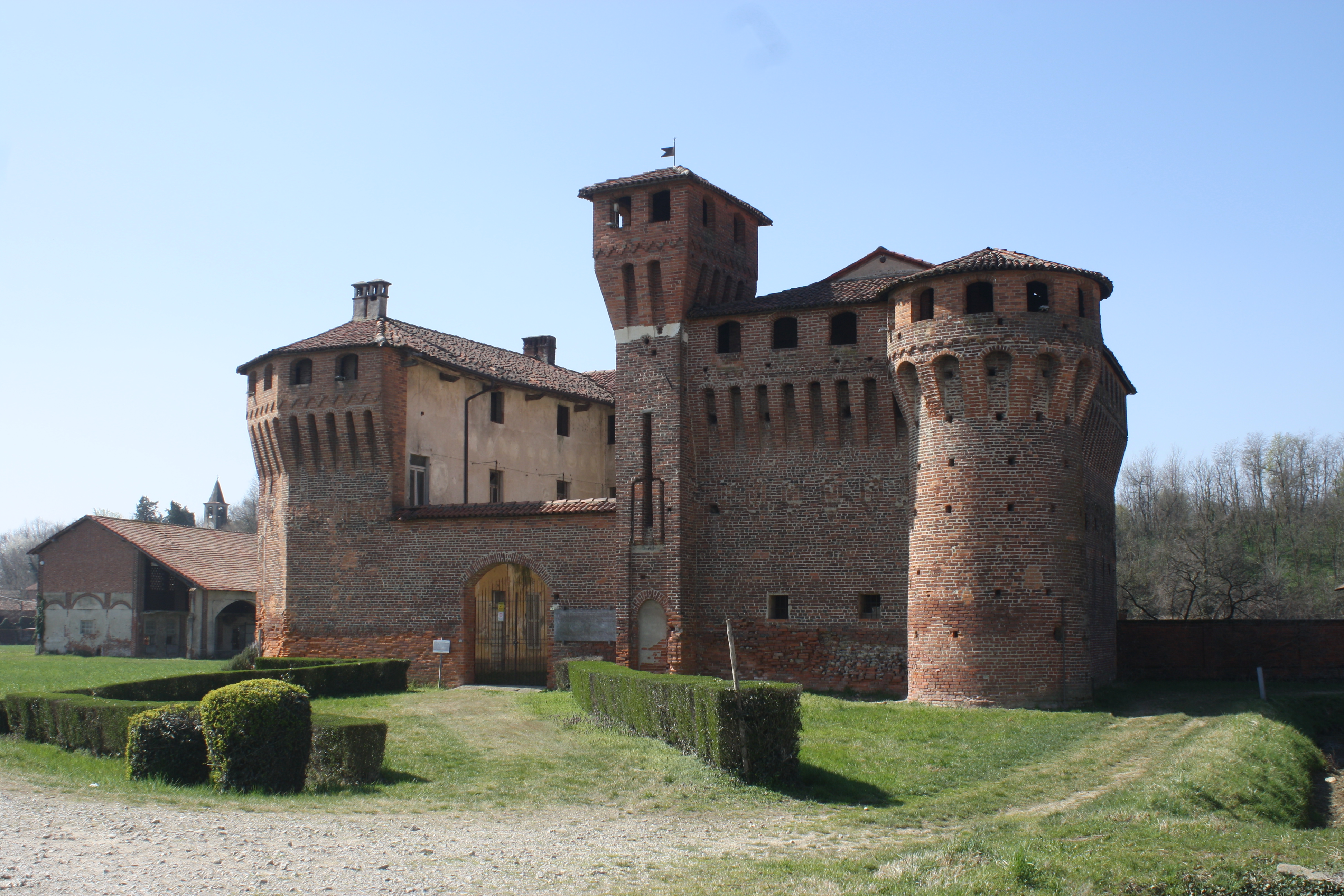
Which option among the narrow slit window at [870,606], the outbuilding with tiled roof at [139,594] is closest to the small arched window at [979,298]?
the narrow slit window at [870,606]

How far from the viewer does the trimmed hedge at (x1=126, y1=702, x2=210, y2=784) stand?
1430 cm

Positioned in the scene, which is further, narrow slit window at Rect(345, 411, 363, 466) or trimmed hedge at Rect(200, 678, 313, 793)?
narrow slit window at Rect(345, 411, 363, 466)

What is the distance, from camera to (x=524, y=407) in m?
34.5

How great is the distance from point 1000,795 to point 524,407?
→ 71.8 feet

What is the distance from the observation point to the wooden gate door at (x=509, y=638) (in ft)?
97.1

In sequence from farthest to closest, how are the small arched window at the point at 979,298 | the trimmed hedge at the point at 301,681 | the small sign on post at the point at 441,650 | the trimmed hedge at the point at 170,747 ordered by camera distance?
1. the small sign on post at the point at 441,650
2. the small arched window at the point at 979,298
3. the trimmed hedge at the point at 301,681
4. the trimmed hedge at the point at 170,747

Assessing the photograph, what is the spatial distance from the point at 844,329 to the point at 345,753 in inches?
619

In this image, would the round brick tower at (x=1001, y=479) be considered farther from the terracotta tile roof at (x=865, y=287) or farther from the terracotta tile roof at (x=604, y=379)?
the terracotta tile roof at (x=604, y=379)

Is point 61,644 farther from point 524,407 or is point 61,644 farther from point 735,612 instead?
point 735,612

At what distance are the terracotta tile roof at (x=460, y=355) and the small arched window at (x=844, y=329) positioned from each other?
10497mm

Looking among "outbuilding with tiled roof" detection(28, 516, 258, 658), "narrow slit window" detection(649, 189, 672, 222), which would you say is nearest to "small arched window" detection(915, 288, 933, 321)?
"narrow slit window" detection(649, 189, 672, 222)

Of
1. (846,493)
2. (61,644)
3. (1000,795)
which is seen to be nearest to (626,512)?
(846,493)

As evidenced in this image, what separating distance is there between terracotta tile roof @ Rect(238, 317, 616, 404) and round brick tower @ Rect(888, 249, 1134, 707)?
42.5 ft

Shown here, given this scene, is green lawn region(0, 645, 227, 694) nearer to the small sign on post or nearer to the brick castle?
the brick castle
